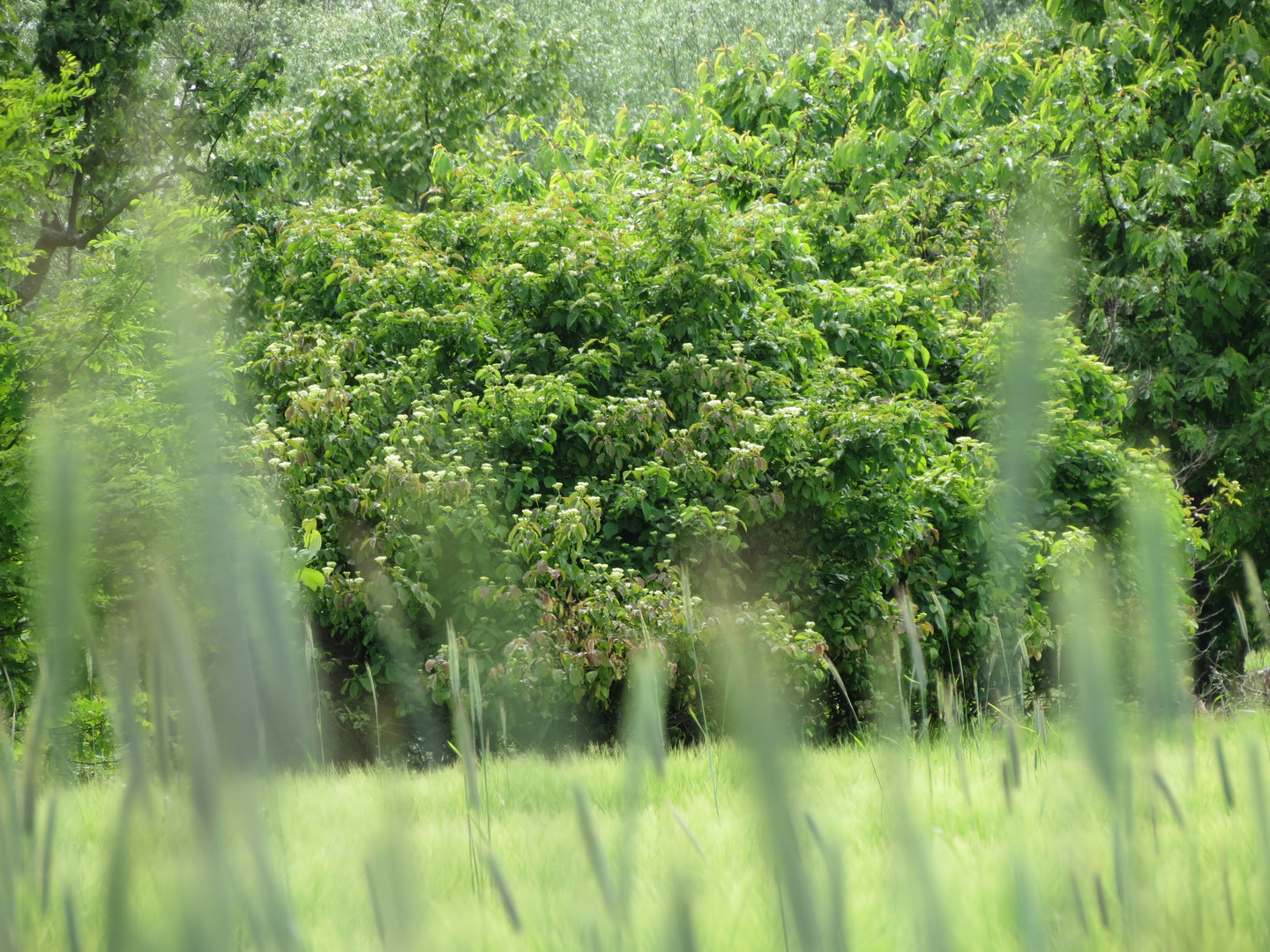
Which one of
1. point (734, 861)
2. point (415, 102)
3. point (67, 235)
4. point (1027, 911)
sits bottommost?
point (734, 861)

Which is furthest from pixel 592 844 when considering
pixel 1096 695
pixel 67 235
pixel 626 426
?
pixel 67 235

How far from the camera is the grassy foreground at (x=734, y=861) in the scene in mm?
479

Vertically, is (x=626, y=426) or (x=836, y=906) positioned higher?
(x=836, y=906)

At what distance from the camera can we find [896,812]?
0.47m

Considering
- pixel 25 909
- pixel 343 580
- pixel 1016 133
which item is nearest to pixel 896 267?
pixel 1016 133

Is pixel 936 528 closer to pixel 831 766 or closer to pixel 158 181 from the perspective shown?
pixel 831 766

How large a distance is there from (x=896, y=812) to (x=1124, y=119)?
25.4ft

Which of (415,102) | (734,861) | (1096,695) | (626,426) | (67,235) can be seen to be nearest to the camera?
(1096,695)

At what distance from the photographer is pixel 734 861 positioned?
1.51 m

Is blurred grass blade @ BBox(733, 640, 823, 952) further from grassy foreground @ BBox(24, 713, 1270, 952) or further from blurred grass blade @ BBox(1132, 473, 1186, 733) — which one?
blurred grass blade @ BBox(1132, 473, 1186, 733)

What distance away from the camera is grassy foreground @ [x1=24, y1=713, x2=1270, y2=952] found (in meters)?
0.48

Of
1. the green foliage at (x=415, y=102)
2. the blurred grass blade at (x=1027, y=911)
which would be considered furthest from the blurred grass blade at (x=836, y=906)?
the green foliage at (x=415, y=102)

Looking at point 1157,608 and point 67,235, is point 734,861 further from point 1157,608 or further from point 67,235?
point 67,235

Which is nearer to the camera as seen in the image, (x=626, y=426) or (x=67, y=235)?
(x=626, y=426)
